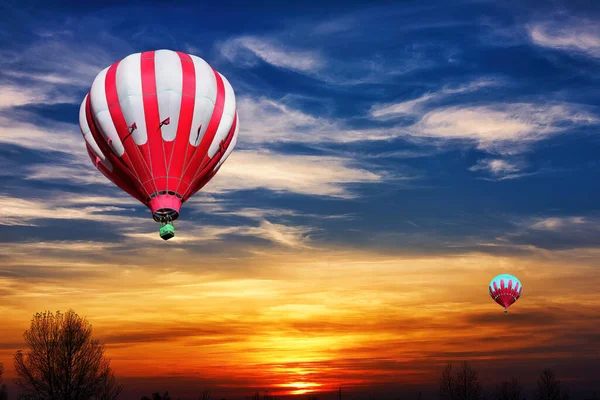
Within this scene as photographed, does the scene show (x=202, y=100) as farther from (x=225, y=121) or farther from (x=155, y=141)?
(x=155, y=141)

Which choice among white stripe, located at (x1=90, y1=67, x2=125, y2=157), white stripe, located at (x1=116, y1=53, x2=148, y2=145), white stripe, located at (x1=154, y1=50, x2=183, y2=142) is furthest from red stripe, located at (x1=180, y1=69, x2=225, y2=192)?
white stripe, located at (x1=90, y1=67, x2=125, y2=157)

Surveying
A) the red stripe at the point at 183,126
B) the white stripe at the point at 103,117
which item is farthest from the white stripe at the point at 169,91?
the white stripe at the point at 103,117

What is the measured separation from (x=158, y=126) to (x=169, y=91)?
259 centimetres

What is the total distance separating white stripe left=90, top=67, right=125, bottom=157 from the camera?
49.6 m

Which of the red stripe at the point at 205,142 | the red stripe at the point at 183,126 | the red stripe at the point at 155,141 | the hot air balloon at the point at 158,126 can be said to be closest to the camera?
the red stripe at the point at 155,141

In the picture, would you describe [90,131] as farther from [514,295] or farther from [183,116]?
[514,295]

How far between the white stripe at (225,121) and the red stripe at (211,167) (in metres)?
0.56

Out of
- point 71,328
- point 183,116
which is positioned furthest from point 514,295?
point 183,116

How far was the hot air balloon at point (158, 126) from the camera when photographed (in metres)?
49.0

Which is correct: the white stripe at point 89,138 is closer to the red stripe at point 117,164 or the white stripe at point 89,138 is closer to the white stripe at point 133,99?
the red stripe at point 117,164

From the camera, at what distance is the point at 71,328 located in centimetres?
7256

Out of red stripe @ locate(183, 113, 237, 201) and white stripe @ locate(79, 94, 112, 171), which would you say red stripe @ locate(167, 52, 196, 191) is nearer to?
red stripe @ locate(183, 113, 237, 201)

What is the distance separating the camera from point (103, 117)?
49.9m

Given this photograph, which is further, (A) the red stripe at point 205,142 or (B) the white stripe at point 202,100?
(A) the red stripe at point 205,142
